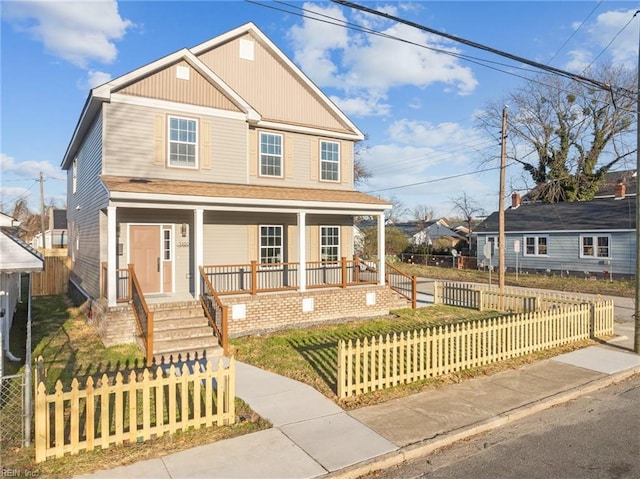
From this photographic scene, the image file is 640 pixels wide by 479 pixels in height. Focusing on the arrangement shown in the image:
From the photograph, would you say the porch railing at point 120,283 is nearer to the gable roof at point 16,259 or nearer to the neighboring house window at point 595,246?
the gable roof at point 16,259

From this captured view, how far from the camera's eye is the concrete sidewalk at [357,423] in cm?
482

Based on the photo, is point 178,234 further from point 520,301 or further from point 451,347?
point 520,301

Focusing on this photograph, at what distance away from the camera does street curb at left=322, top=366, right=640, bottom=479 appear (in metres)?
4.86

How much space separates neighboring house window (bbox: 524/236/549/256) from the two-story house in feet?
68.2

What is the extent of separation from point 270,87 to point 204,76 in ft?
9.86

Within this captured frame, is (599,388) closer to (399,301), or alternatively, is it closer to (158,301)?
(399,301)

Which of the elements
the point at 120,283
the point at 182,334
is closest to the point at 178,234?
the point at 120,283

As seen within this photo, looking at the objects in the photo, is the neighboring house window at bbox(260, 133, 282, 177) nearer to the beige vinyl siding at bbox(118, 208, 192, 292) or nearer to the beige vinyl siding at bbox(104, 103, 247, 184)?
the beige vinyl siding at bbox(104, 103, 247, 184)

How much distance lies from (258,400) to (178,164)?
8634 mm

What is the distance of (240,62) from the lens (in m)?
15.5

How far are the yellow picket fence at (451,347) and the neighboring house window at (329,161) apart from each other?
820 centimetres

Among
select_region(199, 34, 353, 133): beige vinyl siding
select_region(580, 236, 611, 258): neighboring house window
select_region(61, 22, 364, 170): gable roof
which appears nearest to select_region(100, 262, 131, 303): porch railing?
select_region(61, 22, 364, 170): gable roof

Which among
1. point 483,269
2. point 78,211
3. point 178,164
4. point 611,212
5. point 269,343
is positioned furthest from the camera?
point 483,269

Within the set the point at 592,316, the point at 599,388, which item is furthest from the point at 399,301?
the point at 599,388
